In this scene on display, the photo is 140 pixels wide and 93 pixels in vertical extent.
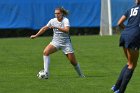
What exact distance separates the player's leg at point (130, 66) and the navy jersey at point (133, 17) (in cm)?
46

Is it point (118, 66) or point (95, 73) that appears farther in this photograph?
point (118, 66)

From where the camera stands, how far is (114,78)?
1493 centimetres

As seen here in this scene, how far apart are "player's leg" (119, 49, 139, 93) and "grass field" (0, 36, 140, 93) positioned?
118cm

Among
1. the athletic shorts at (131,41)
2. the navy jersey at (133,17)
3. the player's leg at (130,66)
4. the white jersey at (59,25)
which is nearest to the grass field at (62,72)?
the white jersey at (59,25)

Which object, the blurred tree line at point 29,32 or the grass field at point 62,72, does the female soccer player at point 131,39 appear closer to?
the grass field at point 62,72

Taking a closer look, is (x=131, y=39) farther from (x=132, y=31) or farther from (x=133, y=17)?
(x=133, y=17)

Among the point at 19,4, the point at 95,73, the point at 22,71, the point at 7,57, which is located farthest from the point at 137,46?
the point at 19,4

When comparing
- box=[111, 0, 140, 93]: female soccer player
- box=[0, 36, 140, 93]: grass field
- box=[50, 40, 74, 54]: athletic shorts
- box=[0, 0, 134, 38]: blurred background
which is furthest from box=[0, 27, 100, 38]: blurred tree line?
box=[111, 0, 140, 93]: female soccer player

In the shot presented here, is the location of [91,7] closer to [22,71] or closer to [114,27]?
[114,27]

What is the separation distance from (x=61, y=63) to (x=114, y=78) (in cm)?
482

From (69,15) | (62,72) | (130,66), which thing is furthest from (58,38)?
(69,15)

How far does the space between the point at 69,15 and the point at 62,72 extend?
2270cm

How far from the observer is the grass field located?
1297cm

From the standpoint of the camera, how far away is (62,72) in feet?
54.6
